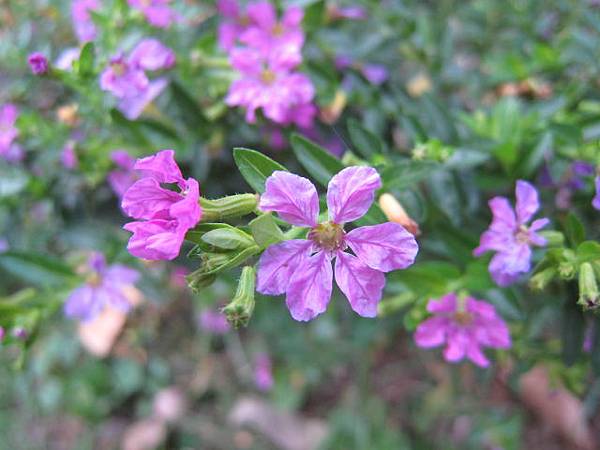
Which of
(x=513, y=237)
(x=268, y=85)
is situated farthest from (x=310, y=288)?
(x=268, y=85)

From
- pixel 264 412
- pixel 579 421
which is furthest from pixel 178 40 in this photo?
pixel 579 421

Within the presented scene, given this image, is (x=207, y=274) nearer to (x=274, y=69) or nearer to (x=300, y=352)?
(x=274, y=69)

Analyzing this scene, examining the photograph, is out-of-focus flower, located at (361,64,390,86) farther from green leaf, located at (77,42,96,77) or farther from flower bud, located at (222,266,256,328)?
flower bud, located at (222,266,256,328)

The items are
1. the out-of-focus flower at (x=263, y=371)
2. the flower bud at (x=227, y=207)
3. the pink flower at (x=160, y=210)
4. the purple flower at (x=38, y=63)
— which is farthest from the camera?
the out-of-focus flower at (x=263, y=371)

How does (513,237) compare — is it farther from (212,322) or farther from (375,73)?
(212,322)

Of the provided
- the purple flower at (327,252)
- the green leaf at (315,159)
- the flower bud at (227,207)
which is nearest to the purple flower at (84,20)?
the green leaf at (315,159)

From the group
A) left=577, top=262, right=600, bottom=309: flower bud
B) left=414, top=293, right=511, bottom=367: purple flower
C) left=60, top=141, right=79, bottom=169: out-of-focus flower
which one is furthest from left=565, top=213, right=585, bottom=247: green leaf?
left=60, top=141, right=79, bottom=169: out-of-focus flower

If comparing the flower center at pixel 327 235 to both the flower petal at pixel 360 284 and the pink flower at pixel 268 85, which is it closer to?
the flower petal at pixel 360 284
